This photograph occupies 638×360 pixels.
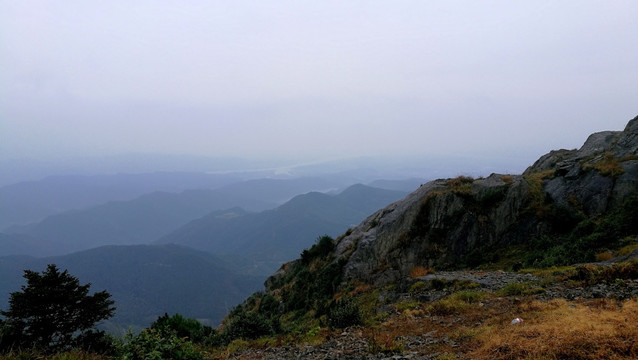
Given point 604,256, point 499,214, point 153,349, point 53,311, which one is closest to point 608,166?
point 499,214

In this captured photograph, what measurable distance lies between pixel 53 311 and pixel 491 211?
81.9 ft

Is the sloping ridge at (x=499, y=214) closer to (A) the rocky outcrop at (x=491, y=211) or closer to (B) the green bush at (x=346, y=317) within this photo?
(A) the rocky outcrop at (x=491, y=211)

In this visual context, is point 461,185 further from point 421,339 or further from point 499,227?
point 421,339

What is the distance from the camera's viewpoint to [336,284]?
23.1m

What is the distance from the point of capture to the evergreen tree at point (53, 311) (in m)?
14.9

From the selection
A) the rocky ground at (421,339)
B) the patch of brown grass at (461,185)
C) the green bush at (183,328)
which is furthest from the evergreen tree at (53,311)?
the patch of brown grass at (461,185)

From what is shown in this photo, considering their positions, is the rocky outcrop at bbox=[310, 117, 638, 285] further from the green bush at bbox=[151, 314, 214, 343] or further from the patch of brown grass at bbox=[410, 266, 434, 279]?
the green bush at bbox=[151, 314, 214, 343]

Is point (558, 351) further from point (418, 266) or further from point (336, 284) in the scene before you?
point (336, 284)

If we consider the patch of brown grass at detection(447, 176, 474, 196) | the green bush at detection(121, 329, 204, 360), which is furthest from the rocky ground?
the patch of brown grass at detection(447, 176, 474, 196)

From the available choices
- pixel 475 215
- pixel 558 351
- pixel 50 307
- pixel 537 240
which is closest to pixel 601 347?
pixel 558 351

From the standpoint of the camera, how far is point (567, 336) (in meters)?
6.60

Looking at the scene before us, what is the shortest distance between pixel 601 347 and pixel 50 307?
21369 mm

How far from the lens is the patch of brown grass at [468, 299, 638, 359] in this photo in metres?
5.98

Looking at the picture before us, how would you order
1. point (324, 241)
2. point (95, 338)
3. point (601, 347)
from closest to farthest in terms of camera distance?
point (601, 347), point (95, 338), point (324, 241)
